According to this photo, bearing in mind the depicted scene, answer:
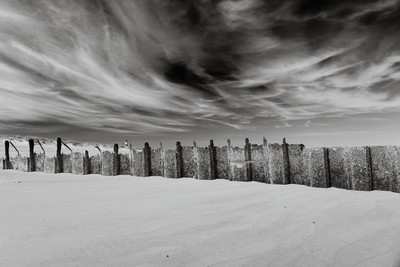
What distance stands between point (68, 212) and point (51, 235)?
2.99 feet

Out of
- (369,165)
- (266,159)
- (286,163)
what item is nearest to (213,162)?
(266,159)

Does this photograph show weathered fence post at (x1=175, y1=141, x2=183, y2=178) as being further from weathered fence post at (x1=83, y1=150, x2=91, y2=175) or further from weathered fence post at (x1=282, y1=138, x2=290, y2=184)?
weathered fence post at (x1=83, y1=150, x2=91, y2=175)

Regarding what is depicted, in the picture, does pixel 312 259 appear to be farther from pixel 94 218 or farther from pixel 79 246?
pixel 94 218

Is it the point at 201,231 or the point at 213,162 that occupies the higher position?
the point at 213,162

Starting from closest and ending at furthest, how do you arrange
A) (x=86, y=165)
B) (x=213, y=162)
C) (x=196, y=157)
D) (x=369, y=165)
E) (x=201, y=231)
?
1. (x=201, y=231)
2. (x=369, y=165)
3. (x=213, y=162)
4. (x=196, y=157)
5. (x=86, y=165)

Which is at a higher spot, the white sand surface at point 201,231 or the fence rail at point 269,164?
the fence rail at point 269,164

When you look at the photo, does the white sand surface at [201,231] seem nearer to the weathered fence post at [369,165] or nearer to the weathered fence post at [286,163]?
the weathered fence post at [369,165]

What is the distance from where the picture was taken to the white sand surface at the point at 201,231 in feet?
6.65

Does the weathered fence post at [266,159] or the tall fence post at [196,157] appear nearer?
the weathered fence post at [266,159]

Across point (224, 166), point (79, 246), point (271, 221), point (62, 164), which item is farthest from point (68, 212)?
point (62, 164)

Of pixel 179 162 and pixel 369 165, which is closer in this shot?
pixel 369 165

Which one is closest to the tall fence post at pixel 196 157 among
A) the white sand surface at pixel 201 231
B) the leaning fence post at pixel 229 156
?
the leaning fence post at pixel 229 156

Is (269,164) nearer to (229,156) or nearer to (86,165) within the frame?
(229,156)

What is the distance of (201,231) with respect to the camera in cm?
260
